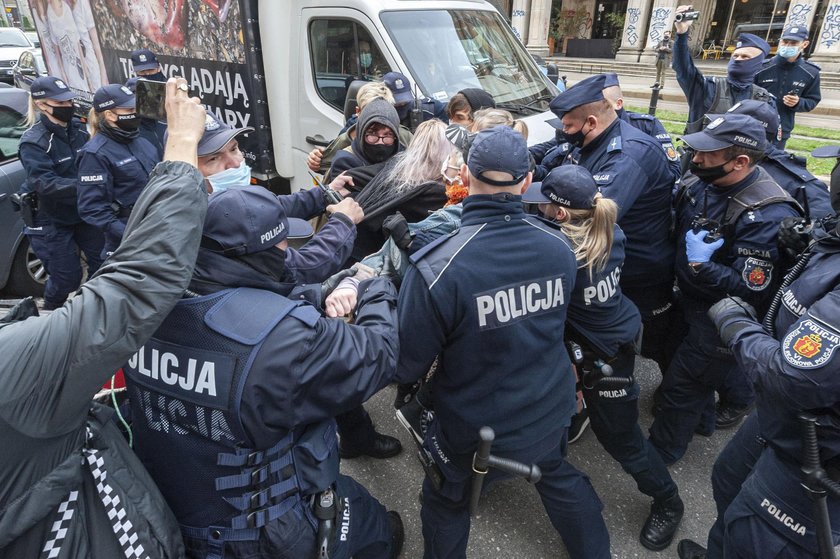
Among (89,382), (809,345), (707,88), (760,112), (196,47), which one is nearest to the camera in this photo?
(89,382)

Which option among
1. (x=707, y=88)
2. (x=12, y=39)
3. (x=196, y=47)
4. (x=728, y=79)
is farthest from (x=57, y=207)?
(x=12, y=39)

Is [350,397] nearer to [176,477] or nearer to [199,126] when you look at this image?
[176,477]

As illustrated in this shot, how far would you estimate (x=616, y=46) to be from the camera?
93.2 feet

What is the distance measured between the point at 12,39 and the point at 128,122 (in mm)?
19320

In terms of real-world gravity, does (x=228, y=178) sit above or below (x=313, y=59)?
below

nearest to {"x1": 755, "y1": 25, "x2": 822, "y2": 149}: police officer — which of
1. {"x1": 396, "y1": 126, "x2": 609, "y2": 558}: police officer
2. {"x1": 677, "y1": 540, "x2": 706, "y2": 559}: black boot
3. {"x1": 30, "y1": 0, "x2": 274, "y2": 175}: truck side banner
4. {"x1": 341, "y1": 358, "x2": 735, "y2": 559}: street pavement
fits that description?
{"x1": 341, "y1": 358, "x2": 735, "y2": 559}: street pavement

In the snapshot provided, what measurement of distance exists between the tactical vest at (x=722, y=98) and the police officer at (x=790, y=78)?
1.08 meters

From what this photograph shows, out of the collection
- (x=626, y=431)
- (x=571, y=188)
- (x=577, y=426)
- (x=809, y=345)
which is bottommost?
(x=577, y=426)

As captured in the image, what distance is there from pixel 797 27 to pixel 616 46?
25.1 metres

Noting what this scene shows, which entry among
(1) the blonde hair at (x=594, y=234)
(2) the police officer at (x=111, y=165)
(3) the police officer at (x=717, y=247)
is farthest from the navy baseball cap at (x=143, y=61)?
(3) the police officer at (x=717, y=247)

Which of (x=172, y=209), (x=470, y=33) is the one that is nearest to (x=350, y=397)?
(x=172, y=209)

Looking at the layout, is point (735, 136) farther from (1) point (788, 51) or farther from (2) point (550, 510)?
(1) point (788, 51)

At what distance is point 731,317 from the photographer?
2.06m

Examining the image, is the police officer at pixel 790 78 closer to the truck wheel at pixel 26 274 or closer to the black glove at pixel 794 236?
the black glove at pixel 794 236
